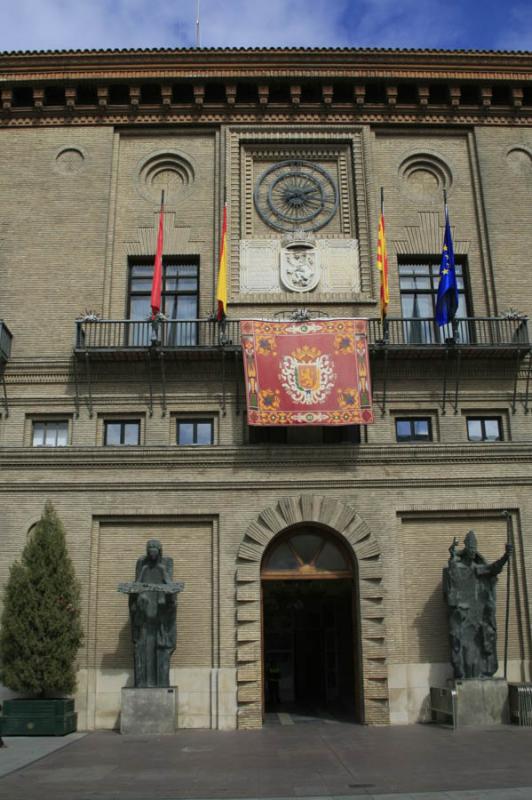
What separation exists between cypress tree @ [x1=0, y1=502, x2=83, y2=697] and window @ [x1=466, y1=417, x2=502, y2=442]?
10.4m

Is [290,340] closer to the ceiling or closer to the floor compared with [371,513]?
closer to the ceiling

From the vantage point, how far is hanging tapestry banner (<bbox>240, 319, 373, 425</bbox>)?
19.5 meters

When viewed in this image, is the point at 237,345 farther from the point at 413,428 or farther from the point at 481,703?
the point at 481,703

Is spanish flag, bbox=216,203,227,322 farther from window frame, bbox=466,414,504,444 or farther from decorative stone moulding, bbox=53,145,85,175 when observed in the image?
window frame, bbox=466,414,504,444

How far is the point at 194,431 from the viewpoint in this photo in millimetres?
20203

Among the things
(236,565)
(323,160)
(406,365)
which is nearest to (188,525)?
(236,565)

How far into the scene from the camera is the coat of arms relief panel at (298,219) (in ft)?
70.2

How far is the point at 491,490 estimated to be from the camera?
770 inches

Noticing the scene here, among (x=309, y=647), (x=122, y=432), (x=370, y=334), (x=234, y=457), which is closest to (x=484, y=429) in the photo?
(x=370, y=334)

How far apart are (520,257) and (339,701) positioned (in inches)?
531

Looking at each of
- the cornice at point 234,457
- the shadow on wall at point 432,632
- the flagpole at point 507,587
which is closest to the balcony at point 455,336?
the cornice at point 234,457

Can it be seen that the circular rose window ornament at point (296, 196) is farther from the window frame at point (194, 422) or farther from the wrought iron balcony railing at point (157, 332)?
the window frame at point (194, 422)

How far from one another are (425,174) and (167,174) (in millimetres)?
7383

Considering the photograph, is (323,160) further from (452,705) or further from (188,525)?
(452,705)
